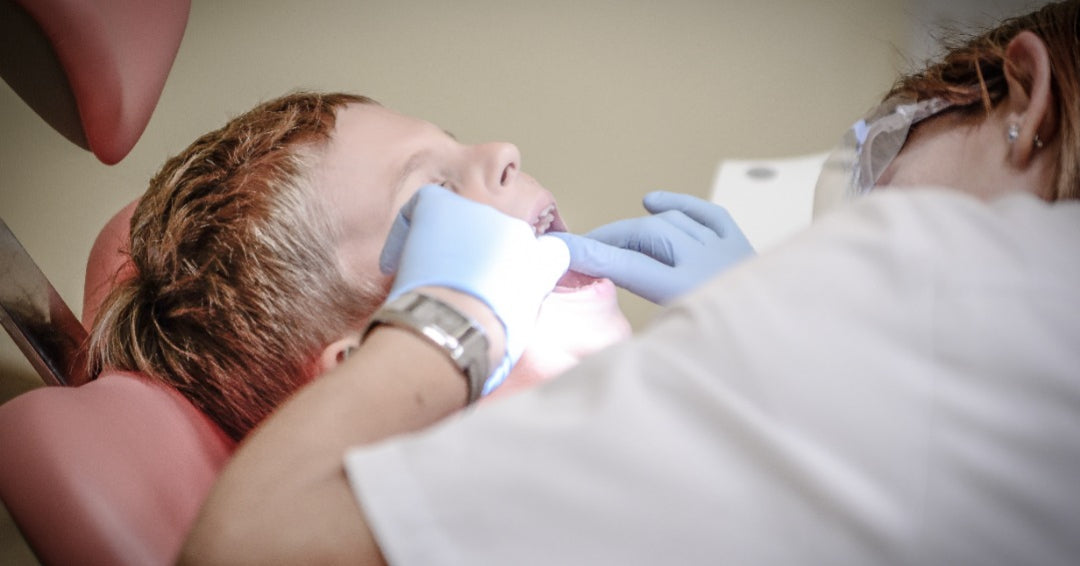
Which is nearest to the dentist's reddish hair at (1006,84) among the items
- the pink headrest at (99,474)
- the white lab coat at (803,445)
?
the white lab coat at (803,445)

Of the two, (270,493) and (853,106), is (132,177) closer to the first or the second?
(270,493)

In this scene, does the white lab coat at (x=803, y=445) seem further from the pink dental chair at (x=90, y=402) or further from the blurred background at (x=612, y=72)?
the blurred background at (x=612, y=72)

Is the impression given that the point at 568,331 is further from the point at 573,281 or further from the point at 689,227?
the point at 689,227

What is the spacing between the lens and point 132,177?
1.70 m

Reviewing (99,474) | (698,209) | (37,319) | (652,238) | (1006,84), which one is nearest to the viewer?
(99,474)

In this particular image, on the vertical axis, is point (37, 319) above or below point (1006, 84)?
above

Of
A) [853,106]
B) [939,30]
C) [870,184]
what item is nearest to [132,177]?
[870,184]

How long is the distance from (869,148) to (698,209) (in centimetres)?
27

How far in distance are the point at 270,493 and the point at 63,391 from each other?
0.44m

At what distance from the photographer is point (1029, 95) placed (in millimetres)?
833

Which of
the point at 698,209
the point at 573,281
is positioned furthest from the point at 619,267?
the point at 698,209

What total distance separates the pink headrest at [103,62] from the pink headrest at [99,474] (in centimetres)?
31

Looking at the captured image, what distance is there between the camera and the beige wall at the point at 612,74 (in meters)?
1.84

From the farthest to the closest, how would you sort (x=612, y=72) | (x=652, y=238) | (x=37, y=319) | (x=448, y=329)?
(x=612, y=72) → (x=652, y=238) → (x=37, y=319) → (x=448, y=329)
